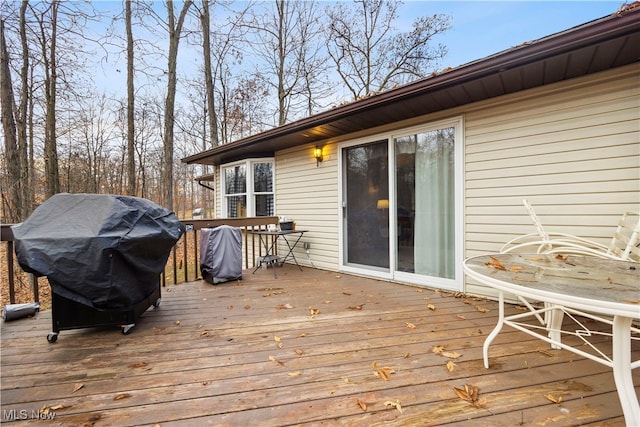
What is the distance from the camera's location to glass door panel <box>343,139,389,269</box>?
421 cm

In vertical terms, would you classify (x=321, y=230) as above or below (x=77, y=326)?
above

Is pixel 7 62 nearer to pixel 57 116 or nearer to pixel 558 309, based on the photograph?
pixel 57 116

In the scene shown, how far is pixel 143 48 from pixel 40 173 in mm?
4432

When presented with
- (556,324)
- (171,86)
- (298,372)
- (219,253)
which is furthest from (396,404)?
(171,86)

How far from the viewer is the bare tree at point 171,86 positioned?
8.27 metres

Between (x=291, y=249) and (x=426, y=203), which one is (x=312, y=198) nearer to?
(x=291, y=249)

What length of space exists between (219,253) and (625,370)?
13.2 feet

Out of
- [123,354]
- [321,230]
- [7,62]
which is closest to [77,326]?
[123,354]

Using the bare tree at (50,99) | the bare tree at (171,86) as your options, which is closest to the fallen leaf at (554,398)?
the bare tree at (171,86)

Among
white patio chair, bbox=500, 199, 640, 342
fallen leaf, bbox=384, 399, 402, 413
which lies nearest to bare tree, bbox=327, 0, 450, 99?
white patio chair, bbox=500, 199, 640, 342

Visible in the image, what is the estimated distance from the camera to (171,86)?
8484 millimetres

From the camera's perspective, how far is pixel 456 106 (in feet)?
11.3

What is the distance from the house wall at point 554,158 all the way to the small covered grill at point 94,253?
331 cm

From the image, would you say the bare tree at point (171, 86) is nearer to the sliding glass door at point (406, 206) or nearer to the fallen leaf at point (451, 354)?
the sliding glass door at point (406, 206)
